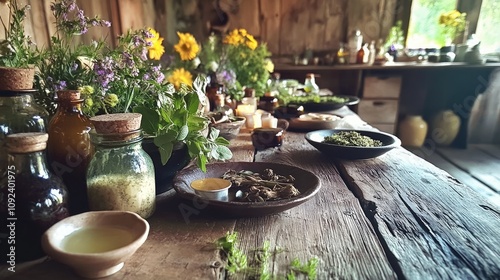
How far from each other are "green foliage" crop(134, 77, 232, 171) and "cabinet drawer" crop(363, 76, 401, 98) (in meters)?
2.76

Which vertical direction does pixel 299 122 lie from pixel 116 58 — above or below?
below

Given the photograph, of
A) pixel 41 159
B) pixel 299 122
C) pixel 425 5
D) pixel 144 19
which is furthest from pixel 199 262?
pixel 425 5

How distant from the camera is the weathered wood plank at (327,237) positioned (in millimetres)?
507

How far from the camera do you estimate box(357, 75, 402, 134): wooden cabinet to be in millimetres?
3125

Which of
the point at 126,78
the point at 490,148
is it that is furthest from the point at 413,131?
the point at 126,78

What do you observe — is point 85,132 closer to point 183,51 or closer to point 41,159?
point 41,159

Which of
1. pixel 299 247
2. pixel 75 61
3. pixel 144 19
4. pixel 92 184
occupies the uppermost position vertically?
pixel 144 19

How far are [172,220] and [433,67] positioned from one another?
3.10 meters

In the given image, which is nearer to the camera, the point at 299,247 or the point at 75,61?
the point at 299,247

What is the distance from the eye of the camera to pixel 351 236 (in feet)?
1.96

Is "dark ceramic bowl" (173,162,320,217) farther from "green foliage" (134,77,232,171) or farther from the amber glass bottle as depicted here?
the amber glass bottle

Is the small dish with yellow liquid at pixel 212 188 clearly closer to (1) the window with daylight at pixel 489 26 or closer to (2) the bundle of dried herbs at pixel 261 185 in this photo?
(2) the bundle of dried herbs at pixel 261 185

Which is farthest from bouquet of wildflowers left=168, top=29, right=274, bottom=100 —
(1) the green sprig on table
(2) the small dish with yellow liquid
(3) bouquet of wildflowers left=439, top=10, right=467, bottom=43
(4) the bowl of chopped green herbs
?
(3) bouquet of wildflowers left=439, top=10, right=467, bottom=43

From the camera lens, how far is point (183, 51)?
159 cm
